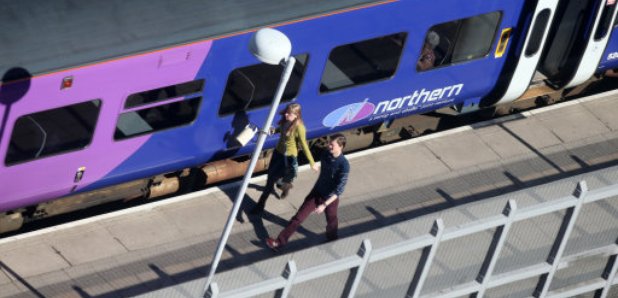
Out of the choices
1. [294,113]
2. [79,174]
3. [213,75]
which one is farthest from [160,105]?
[294,113]

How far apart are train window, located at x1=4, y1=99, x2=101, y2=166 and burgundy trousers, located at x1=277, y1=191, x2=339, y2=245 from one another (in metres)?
2.96

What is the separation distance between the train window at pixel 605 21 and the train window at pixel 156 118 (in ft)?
23.2

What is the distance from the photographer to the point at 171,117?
69.2 ft

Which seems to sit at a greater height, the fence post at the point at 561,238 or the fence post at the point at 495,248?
the fence post at the point at 561,238

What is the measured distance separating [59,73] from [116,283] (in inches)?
113

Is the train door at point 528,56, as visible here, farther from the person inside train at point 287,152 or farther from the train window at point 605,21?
the person inside train at point 287,152

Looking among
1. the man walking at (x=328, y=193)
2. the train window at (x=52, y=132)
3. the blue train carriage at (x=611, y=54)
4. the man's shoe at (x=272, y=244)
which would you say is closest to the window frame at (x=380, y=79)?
the man walking at (x=328, y=193)

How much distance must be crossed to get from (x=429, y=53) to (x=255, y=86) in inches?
119

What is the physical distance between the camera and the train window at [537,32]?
23.5m

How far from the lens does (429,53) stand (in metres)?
23.0

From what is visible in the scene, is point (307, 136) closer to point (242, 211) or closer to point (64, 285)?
point (242, 211)

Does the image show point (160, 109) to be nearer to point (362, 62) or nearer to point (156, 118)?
point (156, 118)

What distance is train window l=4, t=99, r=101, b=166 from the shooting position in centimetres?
1977

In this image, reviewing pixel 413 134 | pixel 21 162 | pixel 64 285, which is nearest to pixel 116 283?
pixel 64 285
